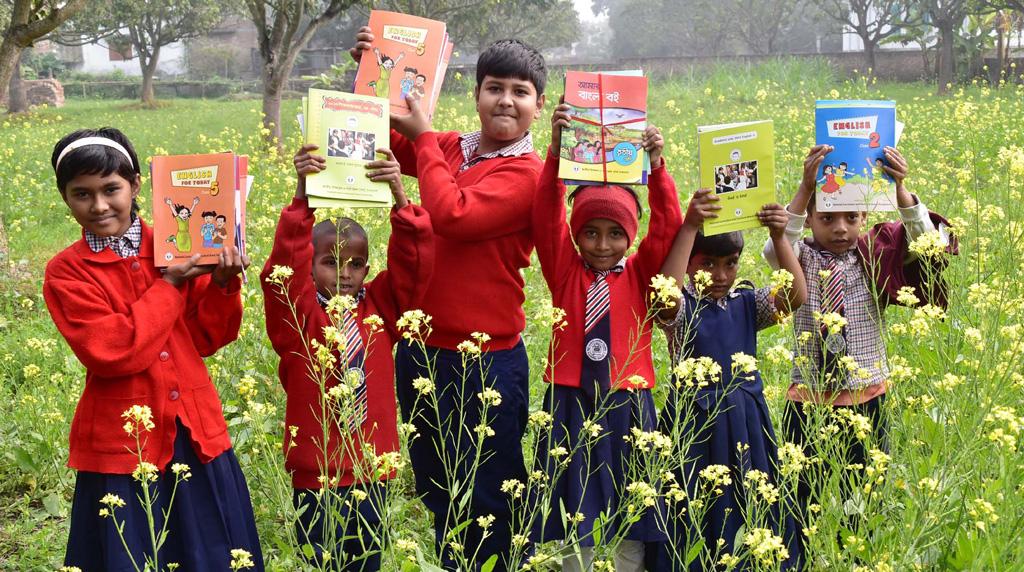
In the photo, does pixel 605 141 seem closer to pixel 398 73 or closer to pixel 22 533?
pixel 398 73

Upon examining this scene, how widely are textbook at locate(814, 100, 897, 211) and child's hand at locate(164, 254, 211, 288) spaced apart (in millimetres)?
1704

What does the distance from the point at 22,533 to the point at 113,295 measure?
5.01 feet

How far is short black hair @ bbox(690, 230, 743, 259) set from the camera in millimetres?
2758

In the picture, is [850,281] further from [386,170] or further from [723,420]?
[386,170]

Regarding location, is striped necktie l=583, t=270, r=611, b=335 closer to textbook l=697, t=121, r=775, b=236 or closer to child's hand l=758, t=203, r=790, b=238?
textbook l=697, t=121, r=775, b=236

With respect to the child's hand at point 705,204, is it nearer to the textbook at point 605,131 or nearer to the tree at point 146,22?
the textbook at point 605,131

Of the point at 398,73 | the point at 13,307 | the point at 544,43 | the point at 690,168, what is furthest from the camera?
the point at 544,43

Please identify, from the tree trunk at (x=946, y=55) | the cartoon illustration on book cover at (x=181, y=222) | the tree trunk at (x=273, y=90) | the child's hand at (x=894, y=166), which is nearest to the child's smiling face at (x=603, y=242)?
the child's hand at (x=894, y=166)

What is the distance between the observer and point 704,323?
2.75 meters

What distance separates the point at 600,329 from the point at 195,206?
1.12m

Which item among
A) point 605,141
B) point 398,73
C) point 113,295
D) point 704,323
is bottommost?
point 704,323

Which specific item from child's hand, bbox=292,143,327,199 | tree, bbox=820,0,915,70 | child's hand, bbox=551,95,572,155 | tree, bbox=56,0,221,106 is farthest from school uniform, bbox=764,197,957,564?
tree, bbox=56,0,221,106

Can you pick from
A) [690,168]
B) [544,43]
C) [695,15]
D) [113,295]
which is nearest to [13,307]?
[113,295]

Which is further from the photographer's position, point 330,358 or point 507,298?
point 507,298
